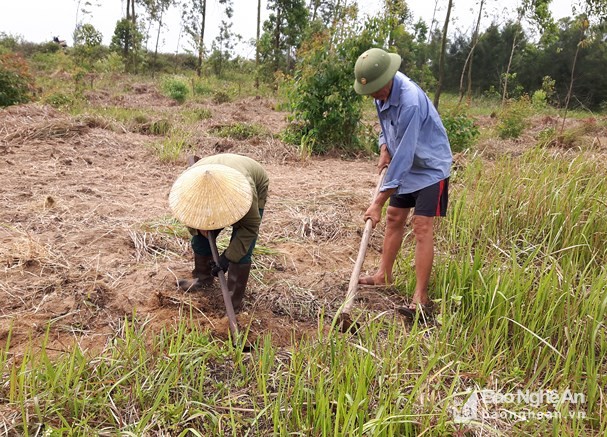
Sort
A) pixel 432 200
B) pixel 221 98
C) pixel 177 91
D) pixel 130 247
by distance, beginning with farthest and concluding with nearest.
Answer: pixel 221 98 < pixel 177 91 < pixel 130 247 < pixel 432 200

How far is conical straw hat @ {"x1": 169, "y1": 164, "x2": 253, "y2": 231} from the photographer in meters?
1.77

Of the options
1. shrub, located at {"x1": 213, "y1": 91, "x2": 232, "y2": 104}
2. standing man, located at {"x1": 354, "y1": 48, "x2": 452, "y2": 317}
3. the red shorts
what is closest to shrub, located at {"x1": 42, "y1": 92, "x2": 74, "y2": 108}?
shrub, located at {"x1": 213, "y1": 91, "x2": 232, "y2": 104}

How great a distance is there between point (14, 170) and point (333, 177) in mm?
3252

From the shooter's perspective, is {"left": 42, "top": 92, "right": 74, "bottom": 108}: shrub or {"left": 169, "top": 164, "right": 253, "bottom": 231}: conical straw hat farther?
{"left": 42, "top": 92, "right": 74, "bottom": 108}: shrub

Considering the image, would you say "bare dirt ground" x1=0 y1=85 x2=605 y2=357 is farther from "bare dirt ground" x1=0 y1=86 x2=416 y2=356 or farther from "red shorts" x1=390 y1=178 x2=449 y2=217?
"red shorts" x1=390 y1=178 x2=449 y2=217

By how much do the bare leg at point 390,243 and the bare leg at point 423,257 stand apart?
0.68ft

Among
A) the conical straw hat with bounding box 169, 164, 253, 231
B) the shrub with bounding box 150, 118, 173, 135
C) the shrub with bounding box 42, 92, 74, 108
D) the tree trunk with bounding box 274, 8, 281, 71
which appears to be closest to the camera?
the conical straw hat with bounding box 169, 164, 253, 231

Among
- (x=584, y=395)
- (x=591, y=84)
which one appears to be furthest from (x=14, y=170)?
(x=591, y=84)

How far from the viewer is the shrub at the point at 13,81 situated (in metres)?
7.38

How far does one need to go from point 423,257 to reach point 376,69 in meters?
0.99

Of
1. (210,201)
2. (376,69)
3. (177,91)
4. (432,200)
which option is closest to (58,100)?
(177,91)

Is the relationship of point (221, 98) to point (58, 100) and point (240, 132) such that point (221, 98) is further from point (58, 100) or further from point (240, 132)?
point (240, 132)

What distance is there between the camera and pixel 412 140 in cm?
224

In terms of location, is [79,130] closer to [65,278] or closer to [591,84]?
[65,278]
